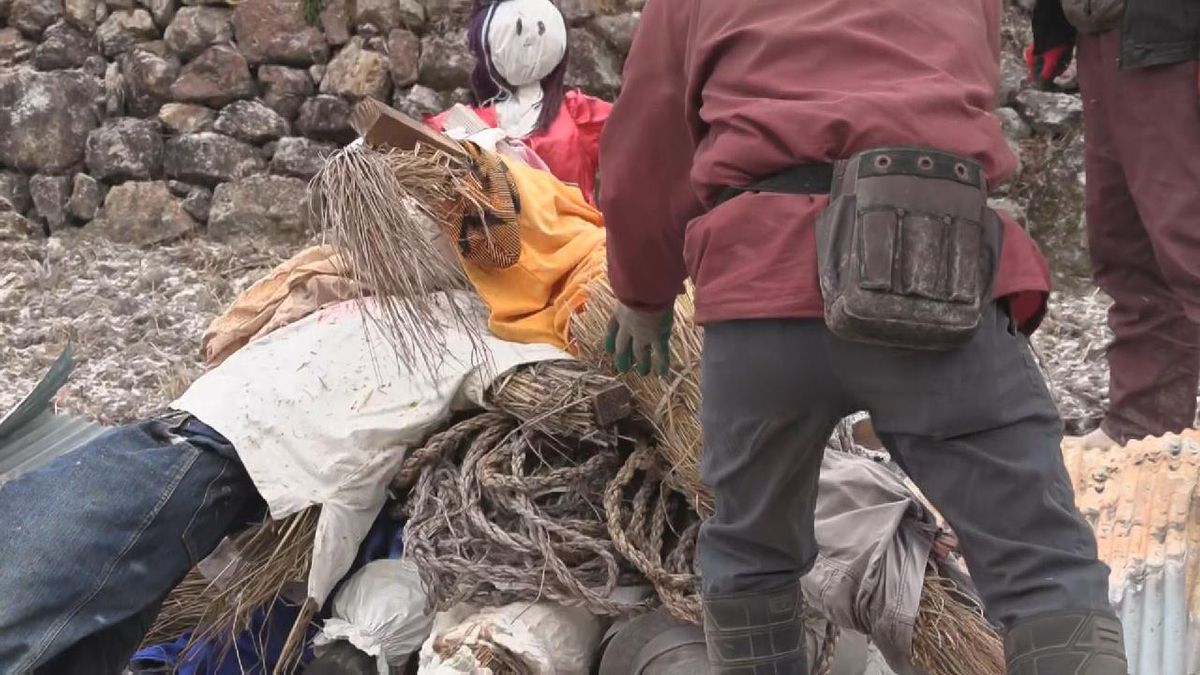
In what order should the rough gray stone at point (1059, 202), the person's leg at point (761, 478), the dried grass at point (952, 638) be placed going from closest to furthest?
the person's leg at point (761, 478)
the dried grass at point (952, 638)
the rough gray stone at point (1059, 202)

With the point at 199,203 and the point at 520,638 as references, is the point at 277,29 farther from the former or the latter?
the point at 520,638

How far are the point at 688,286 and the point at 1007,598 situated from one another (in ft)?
3.37

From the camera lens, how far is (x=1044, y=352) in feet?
11.2

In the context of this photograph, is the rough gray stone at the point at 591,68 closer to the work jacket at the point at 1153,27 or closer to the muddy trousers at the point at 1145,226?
the muddy trousers at the point at 1145,226

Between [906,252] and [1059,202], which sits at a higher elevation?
[906,252]

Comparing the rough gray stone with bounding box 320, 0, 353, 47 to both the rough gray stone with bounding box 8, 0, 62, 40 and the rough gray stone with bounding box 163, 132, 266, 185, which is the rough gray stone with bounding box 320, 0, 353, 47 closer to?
the rough gray stone with bounding box 163, 132, 266, 185

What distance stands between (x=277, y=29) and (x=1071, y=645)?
4.17 metres

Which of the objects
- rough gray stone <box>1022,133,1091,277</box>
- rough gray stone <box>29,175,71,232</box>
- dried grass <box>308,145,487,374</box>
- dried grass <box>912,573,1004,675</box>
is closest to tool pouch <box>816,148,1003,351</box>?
dried grass <box>912,573,1004,675</box>

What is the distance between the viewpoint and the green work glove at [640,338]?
1.75 m

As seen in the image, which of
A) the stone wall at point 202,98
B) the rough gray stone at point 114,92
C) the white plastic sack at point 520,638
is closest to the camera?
the white plastic sack at point 520,638

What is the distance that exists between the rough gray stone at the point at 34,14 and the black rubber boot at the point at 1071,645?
4.69m

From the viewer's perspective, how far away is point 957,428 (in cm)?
130

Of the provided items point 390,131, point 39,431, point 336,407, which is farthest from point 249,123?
point 336,407

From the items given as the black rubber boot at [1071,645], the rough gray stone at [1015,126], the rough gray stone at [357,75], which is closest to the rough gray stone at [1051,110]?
the rough gray stone at [1015,126]
